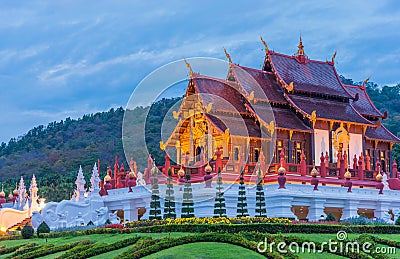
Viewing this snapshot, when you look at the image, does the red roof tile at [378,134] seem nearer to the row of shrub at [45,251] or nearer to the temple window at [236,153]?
the temple window at [236,153]

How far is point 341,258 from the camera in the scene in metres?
24.4

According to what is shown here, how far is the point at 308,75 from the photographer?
141 ft

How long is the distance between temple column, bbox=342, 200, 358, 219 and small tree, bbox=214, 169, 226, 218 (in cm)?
626

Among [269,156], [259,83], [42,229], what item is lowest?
[42,229]

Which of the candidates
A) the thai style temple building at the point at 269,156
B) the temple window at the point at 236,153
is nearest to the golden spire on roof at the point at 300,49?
the thai style temple building at the point at 269,156

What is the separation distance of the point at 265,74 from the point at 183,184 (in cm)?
1051

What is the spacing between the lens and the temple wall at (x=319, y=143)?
39781mm

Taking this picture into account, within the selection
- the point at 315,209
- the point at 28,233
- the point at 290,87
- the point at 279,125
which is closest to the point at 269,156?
the point at 279,125

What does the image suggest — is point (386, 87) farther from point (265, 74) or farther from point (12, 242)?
point (12, 242)

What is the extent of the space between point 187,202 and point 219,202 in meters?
1.40

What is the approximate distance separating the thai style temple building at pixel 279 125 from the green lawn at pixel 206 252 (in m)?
10.6

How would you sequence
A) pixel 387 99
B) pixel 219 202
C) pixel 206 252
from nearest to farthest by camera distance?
pixel 206 252 → pixel 219 202 → pixel 387 99

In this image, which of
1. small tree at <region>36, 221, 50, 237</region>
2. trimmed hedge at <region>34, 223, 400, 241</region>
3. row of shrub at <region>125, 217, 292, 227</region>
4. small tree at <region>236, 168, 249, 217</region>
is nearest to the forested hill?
small tree at <region>36, 221, 50, 237</region>

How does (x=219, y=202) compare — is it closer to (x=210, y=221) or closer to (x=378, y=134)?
(x=210, y=221)
